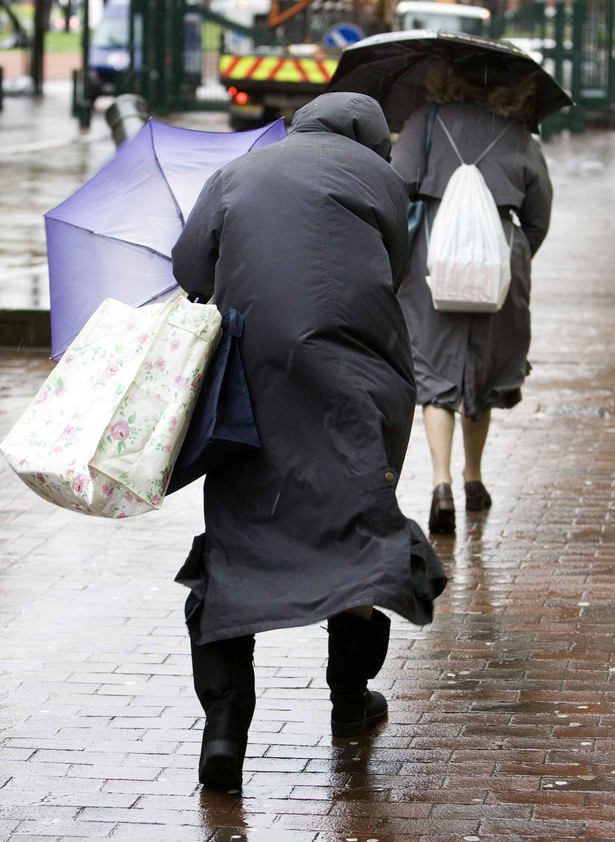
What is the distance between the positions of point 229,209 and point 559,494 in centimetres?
351

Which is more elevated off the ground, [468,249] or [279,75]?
[468,249]

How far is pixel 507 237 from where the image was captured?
6.41m

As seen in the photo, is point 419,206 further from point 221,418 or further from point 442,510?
point 221,418

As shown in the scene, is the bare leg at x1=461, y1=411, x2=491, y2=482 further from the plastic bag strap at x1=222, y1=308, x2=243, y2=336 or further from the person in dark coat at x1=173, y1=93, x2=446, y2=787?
the plastic bag strap at x1=222, y1=308, x2=243, y2=336

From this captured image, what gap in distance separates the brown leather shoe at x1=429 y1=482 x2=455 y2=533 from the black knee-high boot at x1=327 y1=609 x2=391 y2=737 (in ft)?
6.47

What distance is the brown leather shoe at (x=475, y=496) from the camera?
6672 millimetres

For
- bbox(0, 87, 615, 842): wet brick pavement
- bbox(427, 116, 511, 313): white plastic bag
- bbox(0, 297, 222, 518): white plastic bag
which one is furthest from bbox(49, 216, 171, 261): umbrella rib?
bbox(427, 116, 511, 313): white plastic bag

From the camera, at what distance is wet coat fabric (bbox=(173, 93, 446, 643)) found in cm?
367

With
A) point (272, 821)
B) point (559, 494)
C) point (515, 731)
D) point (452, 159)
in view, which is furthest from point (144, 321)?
point (559, 494)

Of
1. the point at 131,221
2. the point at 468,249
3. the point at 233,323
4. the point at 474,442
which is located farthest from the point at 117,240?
the point at 474,442

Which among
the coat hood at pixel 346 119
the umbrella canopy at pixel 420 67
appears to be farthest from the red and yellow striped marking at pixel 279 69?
the coat hood at pixel 346 119

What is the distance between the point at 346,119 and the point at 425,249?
8.38ft

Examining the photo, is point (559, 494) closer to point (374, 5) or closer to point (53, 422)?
point (53, 422)

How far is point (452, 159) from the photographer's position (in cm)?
632
